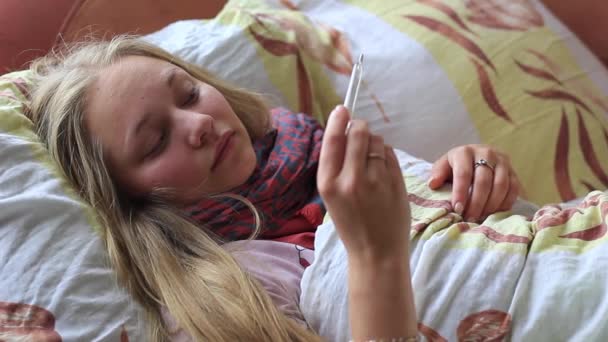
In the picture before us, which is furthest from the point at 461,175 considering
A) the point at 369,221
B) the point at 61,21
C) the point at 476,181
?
the point at 61,21

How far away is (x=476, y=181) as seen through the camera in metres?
0.87

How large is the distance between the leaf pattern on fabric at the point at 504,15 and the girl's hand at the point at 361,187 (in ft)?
2.20

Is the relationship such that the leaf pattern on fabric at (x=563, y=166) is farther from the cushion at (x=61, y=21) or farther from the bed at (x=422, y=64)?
the cushion at (x=61, y=21)

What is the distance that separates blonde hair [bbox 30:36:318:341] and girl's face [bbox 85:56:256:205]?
0.9 inches

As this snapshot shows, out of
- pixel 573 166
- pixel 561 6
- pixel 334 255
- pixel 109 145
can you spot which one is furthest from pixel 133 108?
pixel 561 6

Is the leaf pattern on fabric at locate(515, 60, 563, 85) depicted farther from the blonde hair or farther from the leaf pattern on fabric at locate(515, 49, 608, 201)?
the blonde hair

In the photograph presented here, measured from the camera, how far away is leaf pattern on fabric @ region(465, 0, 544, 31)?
1.21m

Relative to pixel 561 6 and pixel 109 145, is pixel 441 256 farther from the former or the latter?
pixel 561 6

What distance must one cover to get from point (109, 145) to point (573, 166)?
739 millimetres

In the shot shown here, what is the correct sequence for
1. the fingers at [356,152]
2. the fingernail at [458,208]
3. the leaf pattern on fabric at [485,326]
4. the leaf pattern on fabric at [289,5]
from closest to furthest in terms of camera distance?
the fingers at [356,152] < the leaf pattern on fabric at [485,326] < the fingernail at [458,208] < the leaf pattern on fabric at [289,5]

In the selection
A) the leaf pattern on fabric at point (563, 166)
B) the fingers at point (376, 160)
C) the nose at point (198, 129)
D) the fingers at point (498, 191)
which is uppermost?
the fingers at point (376, 160)

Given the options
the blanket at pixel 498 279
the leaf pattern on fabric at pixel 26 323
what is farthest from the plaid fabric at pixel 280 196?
the leaf pattern on fabric at pixel 26 323

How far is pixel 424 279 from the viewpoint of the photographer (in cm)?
73

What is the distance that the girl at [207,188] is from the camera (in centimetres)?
65
